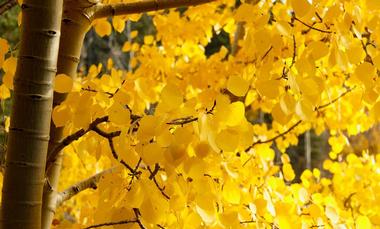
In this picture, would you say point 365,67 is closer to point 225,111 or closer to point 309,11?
point 309,11

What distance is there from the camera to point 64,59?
127 cm

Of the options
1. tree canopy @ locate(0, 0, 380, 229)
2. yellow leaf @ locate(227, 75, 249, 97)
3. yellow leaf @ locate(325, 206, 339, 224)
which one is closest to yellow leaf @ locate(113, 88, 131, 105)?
tree canopy @ locate(0, 0, 380, 229)

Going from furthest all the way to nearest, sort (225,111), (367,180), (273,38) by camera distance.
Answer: (367,180)
(273,38)
(225,111)

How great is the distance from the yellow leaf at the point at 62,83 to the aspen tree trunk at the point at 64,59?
21 cm

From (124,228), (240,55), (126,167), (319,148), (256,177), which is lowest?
(124,228)

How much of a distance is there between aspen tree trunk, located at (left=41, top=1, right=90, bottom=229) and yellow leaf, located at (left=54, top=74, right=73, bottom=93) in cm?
21

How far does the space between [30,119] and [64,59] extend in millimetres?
277

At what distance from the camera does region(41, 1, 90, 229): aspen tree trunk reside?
4.14 ft

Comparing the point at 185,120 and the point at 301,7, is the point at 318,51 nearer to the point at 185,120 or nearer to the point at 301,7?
the point at 301,7

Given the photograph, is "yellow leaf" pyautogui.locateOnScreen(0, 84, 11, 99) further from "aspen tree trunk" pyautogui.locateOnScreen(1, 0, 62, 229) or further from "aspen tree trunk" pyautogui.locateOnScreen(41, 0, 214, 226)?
"aspen tree trunk" pyautogui.locateOnScreen(1, 0, 62, 229)

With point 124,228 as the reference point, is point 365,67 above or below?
above

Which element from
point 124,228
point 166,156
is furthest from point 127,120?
point 124,228

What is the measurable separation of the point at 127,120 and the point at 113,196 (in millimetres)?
178

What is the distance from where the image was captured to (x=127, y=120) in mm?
943
